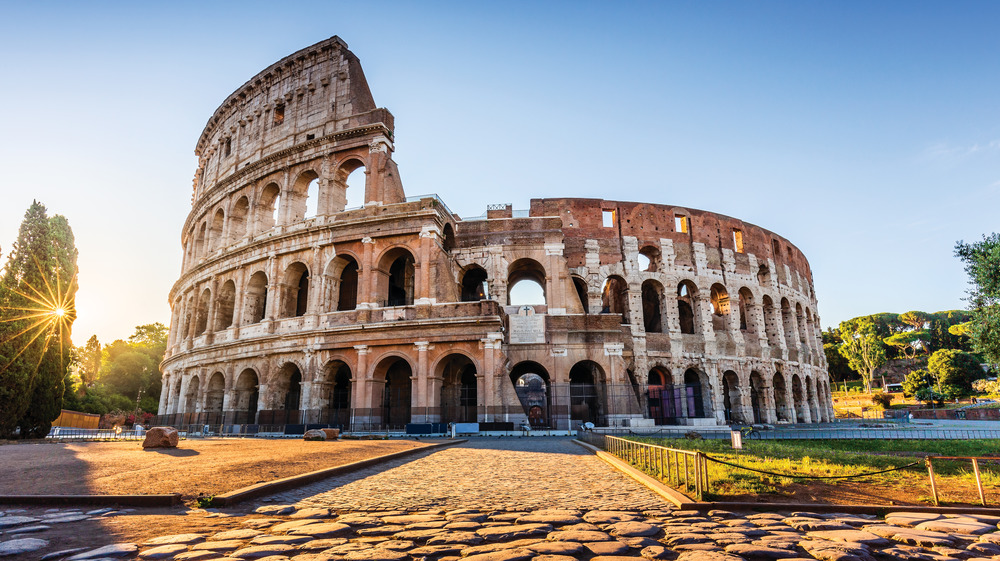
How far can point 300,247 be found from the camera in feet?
80.5

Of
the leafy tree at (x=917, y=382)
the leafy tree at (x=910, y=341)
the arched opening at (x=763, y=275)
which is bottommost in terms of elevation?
the leafy tree at (x=917, y=382)

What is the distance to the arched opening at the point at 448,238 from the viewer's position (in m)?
26.1

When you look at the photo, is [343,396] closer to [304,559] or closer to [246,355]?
[246,355]

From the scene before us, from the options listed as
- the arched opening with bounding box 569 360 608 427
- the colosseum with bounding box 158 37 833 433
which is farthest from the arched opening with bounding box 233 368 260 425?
the arched opening with bounding box 569 360 608 427

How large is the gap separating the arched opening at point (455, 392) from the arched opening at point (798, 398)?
21.3 meters

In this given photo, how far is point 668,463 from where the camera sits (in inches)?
264

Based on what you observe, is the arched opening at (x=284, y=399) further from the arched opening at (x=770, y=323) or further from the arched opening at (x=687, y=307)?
the arched opening at (x=770, y=323)

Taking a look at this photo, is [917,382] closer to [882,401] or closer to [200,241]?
[882,401]

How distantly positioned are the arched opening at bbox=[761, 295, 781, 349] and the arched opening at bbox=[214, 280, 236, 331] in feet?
102

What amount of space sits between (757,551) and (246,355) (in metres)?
25.0

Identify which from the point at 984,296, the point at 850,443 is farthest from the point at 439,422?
the point at 984,296

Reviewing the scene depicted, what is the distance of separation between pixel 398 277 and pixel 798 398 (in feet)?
86.3

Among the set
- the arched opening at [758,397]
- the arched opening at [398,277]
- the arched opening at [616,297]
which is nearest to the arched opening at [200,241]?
the arched opening at [398,277]

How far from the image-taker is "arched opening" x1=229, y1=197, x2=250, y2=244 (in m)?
28.7
